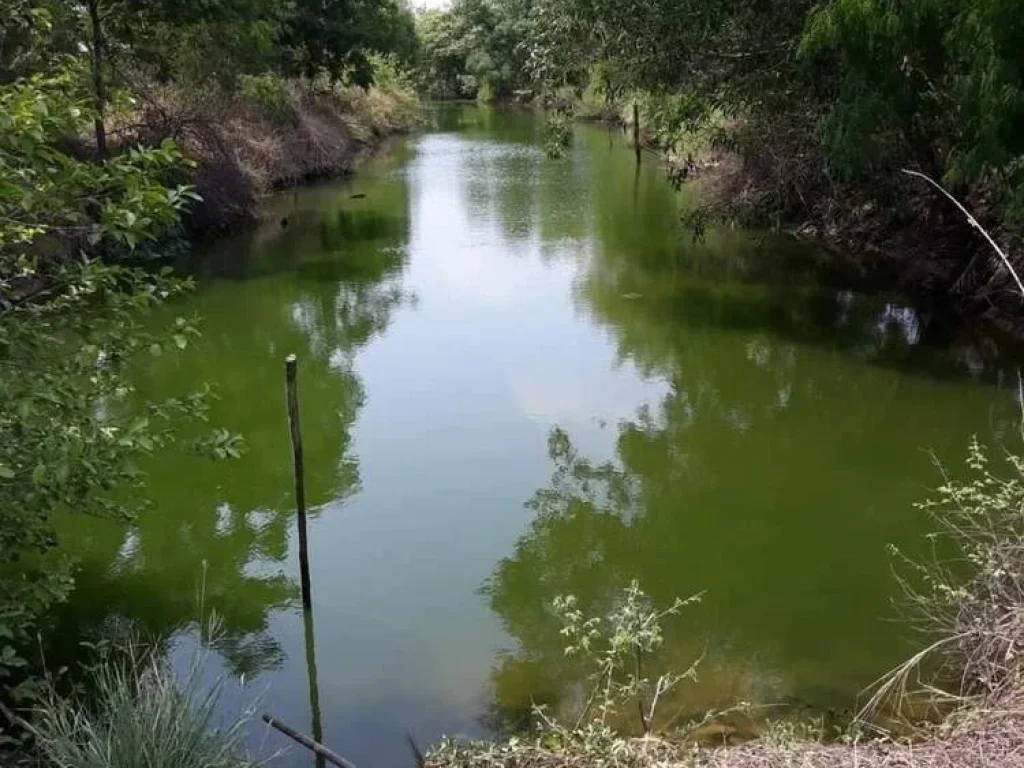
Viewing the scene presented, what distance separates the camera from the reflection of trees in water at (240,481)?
5.86 metres

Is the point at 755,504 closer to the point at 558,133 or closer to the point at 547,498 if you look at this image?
Answer: the point at 547,498

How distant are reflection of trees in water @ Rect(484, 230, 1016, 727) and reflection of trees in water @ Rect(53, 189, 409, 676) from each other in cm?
158

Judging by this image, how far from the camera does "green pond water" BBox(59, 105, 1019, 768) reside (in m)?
5.37

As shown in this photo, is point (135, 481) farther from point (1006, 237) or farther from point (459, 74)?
point (459, 74)

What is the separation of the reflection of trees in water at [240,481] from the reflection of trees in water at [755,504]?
5.17 ft

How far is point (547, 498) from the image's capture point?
7.41 m

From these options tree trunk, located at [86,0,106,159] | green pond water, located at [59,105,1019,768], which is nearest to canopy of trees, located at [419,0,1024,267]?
green pond water, located at [59,105,1019,768]

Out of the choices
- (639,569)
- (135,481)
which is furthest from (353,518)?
(135,481)

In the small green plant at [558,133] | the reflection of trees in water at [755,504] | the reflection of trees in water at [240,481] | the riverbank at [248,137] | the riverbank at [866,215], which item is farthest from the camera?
the riverbank at [248,137]

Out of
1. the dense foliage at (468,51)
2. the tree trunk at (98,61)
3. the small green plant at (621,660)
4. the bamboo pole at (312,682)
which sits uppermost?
the dense foliage at (468,51)

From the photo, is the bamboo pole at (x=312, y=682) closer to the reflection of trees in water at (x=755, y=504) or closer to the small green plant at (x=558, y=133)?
the reflection of trees in water at (x=755, y=504)

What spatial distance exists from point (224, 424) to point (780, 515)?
4.84m

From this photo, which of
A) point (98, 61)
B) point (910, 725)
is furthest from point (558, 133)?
point (910, 725)

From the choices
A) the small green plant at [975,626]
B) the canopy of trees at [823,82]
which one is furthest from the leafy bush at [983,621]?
the canopy of trees at [823,82]
